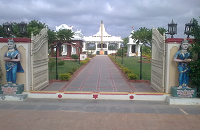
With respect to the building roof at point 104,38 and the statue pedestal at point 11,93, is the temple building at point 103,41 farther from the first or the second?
the statue pedestal at point 11,93

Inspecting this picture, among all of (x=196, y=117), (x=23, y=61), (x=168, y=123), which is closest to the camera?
(x=168, y=123)

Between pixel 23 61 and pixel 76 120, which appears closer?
pixel 76 120

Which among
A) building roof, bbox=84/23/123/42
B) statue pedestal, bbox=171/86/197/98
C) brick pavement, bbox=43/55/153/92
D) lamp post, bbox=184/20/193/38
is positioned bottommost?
brick pavement, bbox=43/55/153/92

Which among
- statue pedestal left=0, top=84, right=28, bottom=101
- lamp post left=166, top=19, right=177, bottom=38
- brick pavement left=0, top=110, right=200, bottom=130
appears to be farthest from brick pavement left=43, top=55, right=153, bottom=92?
brick pavement left=0, top=110, right=200, bottom=130

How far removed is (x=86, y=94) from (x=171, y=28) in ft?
14.0

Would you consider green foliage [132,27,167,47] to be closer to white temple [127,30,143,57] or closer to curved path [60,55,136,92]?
curved path [60,55,136,92]

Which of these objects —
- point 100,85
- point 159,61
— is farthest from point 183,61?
point 100,85

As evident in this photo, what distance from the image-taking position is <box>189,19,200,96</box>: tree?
6.48 metres

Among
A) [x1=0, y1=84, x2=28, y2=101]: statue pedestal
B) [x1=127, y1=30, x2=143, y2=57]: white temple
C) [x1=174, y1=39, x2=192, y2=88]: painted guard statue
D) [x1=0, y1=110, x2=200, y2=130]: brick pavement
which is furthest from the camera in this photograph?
[x1=127, y1=30, x2=143, y2=57]: white temple

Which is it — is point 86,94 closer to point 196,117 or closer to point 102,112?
point 102,112

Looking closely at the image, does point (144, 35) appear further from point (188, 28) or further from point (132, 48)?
point (132, 48)

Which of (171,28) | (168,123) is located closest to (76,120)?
(168,123)

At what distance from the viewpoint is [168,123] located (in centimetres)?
502

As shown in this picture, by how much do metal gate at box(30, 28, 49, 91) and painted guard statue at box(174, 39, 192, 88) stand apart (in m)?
5.47
